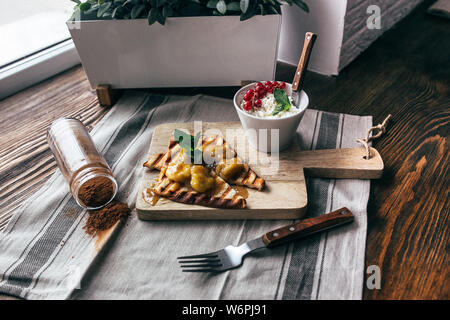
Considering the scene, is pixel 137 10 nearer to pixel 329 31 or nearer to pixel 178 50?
pixel 178 50

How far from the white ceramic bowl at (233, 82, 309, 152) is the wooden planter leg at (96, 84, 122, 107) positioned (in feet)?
1.68

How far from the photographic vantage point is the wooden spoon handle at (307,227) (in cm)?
78

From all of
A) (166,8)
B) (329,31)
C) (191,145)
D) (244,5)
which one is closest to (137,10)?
(166,8)

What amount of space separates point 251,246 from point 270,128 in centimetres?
31

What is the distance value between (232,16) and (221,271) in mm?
737

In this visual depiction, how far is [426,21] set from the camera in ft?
5.57

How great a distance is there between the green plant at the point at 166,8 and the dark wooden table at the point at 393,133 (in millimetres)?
302

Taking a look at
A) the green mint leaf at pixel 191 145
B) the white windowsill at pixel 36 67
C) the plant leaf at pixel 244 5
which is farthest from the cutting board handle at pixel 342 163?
the white windowsill at pixel 36 67

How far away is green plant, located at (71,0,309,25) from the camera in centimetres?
103

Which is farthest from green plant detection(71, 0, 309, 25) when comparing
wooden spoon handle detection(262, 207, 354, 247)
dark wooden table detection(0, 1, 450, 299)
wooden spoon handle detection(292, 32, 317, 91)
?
wooden spoon handle detection(262, 207, 354, 247)

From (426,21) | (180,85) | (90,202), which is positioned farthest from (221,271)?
(426,21)

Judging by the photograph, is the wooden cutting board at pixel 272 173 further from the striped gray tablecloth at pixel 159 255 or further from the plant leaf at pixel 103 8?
the plant leaf at pixel 103 8

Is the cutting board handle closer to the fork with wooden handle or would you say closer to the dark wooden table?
the dark wooden table
